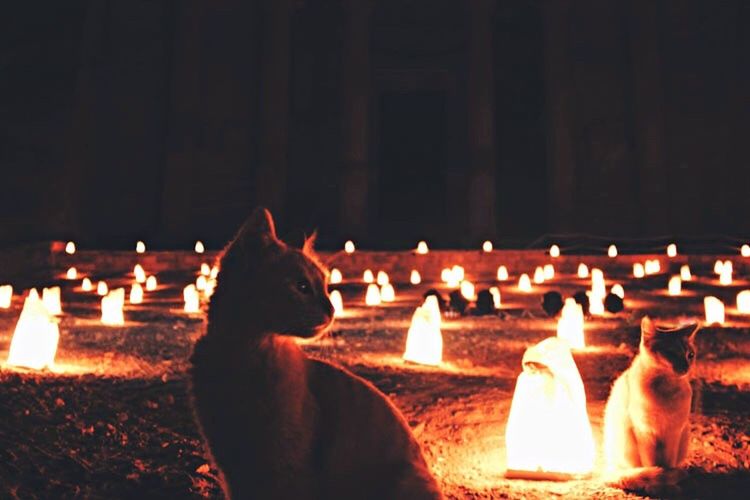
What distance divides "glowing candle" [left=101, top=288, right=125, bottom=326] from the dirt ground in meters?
0.20

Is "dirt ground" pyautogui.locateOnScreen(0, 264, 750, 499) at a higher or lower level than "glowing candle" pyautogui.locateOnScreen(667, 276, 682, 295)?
lower

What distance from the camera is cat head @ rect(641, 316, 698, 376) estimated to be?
10.8 ft

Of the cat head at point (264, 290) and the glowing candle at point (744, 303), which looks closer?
the cat head at point (264, 290)

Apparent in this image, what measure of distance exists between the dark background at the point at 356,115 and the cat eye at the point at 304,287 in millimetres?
14557

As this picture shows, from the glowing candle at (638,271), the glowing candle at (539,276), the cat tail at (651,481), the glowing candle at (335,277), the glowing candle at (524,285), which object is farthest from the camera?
the glowing candle at (539,276)

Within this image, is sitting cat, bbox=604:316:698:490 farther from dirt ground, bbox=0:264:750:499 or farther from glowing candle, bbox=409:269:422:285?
glowing candle, bbox=409:269:422:285

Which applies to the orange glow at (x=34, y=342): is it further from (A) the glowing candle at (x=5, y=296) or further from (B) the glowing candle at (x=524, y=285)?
(B) the glowing candle at (x=524, y=285)

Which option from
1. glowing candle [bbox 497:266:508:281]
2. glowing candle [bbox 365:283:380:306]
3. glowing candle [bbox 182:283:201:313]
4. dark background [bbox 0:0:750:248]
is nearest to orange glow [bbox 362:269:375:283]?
glowing candle [bbox 365:283:380:306]

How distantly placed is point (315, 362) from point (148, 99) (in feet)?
55.9

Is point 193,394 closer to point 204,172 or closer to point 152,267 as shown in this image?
point 152,267

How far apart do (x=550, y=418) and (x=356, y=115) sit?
1434cm

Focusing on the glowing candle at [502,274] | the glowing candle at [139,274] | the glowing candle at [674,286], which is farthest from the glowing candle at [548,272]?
the glowing candle at [139,274]

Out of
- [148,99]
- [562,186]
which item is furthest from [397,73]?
[148,99]

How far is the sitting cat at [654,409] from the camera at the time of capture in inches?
131
